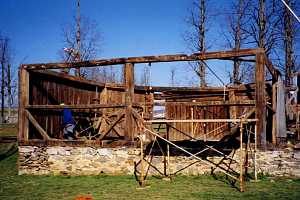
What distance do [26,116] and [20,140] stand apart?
803 millimetres

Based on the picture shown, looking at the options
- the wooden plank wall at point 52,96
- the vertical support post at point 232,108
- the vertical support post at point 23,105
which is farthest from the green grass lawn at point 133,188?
the vertical support post at point 232,108

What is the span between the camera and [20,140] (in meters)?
10.6

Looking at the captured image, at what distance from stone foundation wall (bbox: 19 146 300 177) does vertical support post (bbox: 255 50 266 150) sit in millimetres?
490

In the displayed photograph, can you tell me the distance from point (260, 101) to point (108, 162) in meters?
4.90

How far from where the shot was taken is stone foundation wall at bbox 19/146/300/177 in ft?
29.9

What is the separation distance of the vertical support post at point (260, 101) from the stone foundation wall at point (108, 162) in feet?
1.61

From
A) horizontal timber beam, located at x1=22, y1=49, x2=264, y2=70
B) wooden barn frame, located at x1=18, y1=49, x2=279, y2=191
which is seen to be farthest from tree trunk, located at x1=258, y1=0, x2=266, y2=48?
horizontal timber beam, located at x1=22, y1=49, x2=264, y2=70

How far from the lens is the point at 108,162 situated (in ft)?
33.0

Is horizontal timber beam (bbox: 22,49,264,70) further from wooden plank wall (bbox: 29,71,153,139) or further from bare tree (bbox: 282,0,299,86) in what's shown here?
bare tree (bbox: 282,0,299,86)

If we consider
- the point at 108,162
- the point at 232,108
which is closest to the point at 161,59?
the point at 108,162

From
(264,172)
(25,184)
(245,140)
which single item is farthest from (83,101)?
(264,172)

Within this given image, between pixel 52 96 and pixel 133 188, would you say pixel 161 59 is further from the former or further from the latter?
pixel 52 96

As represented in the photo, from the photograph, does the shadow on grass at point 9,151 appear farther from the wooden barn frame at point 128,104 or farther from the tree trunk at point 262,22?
the tree trunk at point 262,22

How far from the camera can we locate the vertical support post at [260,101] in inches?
356
